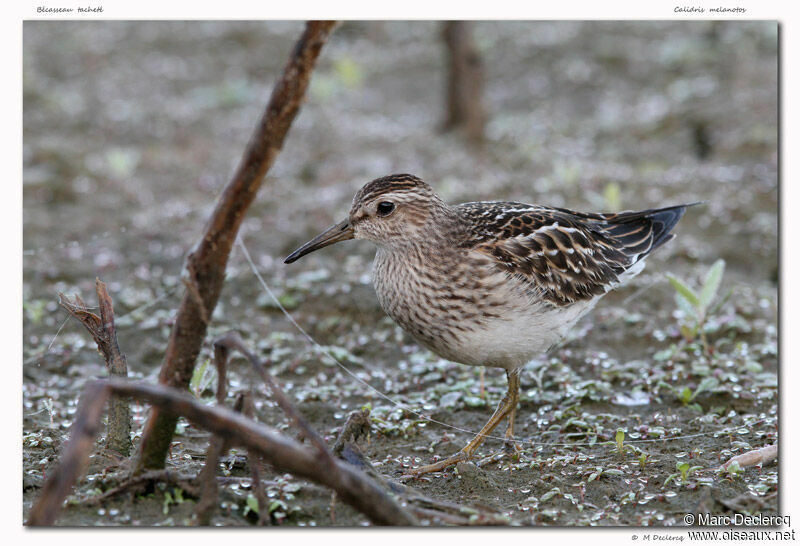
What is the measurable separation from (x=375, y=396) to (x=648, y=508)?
1.97m

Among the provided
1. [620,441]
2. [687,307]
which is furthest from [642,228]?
[620,441]

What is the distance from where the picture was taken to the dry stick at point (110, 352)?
3.79 metres

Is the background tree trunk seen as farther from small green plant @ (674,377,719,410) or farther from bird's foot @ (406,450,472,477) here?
bird's foot @ (406,450,472,477)

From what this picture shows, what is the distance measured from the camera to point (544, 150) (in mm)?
9836

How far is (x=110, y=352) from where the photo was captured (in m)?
3.81

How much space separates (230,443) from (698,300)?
3.47 meters

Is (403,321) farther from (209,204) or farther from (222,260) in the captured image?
(209,204)

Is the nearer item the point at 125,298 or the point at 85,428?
the point at 85,428

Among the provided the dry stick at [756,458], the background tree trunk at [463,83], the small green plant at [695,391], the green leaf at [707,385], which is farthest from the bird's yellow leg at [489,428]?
the background tree trunk at [463,83]

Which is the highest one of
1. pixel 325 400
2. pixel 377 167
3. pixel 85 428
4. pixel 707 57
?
pixel 707 57

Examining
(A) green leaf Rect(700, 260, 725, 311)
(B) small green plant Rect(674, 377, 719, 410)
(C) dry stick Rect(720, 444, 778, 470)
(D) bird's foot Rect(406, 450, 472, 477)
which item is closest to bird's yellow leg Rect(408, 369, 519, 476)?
(D) bird's foot Rect(406, 450, 472, 477)

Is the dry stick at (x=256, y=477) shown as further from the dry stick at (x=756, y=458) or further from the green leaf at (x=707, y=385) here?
the green leaf at (x=707, y=385)

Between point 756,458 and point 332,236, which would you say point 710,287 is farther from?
point 332,236

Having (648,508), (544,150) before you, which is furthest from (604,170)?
(648,508)
